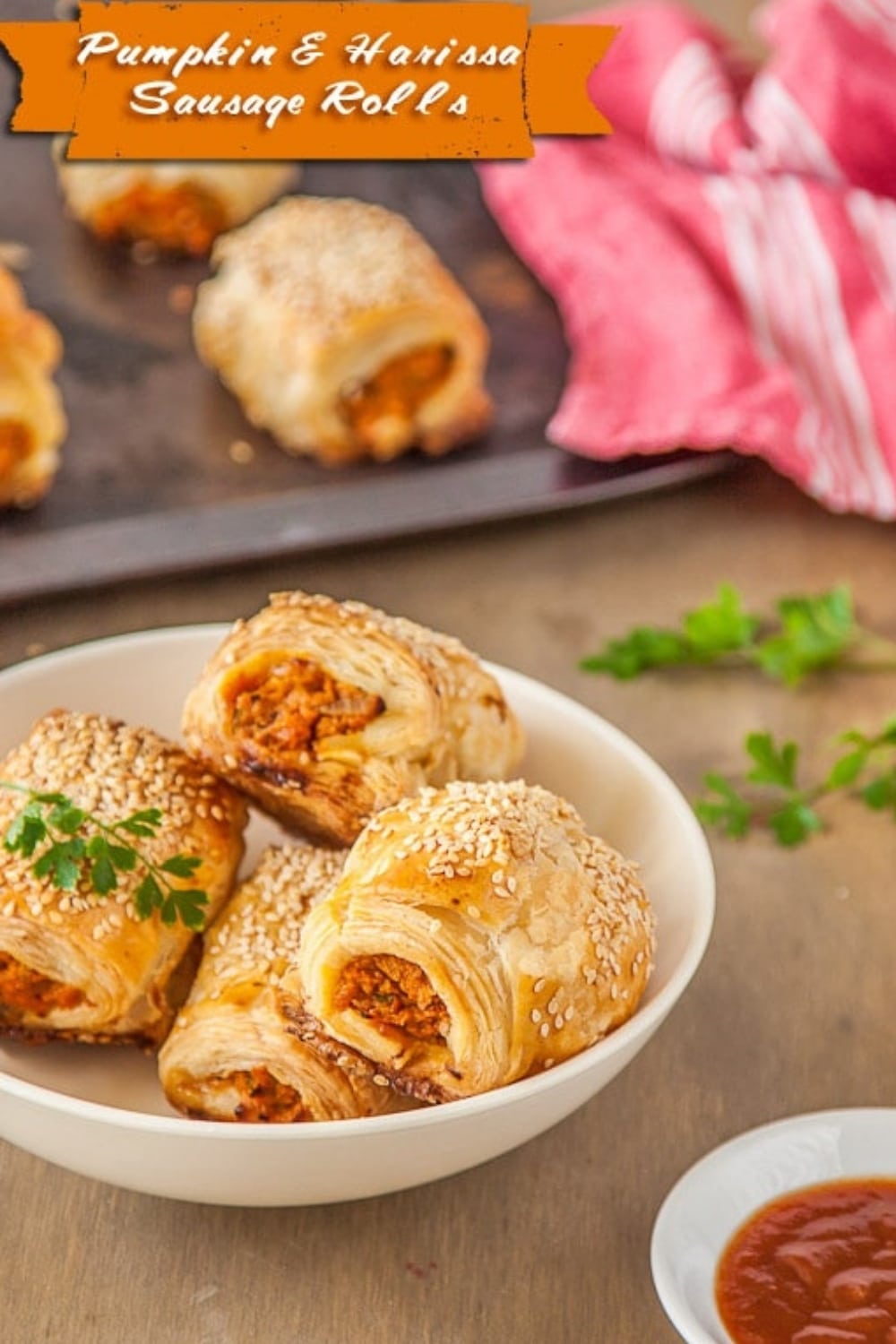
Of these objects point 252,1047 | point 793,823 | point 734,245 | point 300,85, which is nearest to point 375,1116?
point 252,1047

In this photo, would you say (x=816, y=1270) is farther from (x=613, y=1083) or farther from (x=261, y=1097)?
(x=261, y=1097)

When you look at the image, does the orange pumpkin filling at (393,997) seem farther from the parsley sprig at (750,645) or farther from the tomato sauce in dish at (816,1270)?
the parsley sprig at (750,645)

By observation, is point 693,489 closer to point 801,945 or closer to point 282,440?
point 282,440

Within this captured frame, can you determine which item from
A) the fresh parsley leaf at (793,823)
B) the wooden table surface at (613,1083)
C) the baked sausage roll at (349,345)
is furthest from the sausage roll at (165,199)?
the fresh parsley leaf at (793,823)

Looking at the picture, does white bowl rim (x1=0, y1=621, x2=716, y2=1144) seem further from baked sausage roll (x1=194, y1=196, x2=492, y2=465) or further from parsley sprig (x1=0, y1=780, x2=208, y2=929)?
baked sausage roll (x1=194, y1=196, x2=492, y2=465)

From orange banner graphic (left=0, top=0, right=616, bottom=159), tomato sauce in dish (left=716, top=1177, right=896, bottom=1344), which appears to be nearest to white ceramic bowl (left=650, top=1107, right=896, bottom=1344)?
tomato sauce in dish (left=716, top=1177, right=896, bottom=1344)

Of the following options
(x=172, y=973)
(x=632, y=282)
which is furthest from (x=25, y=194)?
(x=172, y=973)

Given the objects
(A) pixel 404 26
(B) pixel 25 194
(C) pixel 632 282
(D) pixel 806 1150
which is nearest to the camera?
(D) pixel 806 1150
